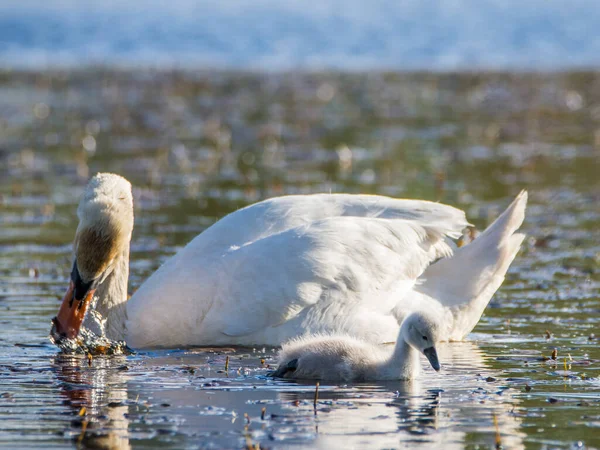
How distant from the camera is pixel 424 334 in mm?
7023

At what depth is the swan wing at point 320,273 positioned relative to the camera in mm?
8180

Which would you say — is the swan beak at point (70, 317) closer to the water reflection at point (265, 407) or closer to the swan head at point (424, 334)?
the water reflection at point (265, 407)

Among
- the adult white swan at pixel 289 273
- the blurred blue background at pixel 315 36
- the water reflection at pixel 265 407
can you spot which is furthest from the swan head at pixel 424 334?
the blurred blue background at pixel 315 36

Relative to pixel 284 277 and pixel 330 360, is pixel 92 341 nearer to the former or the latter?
pixel 284 277

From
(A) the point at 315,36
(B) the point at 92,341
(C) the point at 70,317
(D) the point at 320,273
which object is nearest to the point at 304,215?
(D) the point at 320,273

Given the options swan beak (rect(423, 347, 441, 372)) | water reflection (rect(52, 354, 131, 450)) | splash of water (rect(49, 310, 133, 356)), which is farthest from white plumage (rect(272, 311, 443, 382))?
splash of water (rect(49, 310, 133, 356))

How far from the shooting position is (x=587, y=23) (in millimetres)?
48156

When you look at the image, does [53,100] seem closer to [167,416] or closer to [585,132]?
[585,132]

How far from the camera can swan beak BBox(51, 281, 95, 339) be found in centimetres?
812

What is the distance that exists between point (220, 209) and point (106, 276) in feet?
18.7

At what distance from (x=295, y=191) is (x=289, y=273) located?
22.5 ft

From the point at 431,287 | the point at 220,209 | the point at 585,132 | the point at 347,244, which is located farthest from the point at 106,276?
the point at 585,132

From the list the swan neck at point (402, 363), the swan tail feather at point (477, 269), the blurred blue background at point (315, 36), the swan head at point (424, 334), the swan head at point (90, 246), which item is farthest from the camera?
the blurred blue background at point (315, 36)

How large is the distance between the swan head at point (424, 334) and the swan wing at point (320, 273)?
118 centimetres
